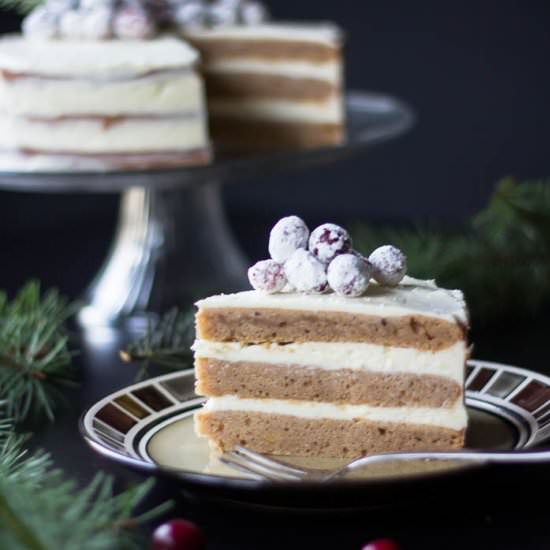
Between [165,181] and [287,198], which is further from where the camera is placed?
[287,198]

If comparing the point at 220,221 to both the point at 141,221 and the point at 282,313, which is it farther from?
the point at 282,313

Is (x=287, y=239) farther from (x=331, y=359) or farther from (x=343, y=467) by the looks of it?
(x=343, y=467)

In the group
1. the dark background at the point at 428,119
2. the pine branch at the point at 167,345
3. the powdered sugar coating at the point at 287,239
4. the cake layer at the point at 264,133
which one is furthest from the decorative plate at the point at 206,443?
the dark background at the point at 428,119

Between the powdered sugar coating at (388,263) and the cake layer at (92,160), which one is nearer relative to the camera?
the powdered sugar coating at (388,263)

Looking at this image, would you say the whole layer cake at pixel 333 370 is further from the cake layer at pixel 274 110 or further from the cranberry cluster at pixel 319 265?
the cake layer at pixel 274 110

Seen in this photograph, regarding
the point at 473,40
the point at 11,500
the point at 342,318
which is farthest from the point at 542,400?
the point at 473,40
